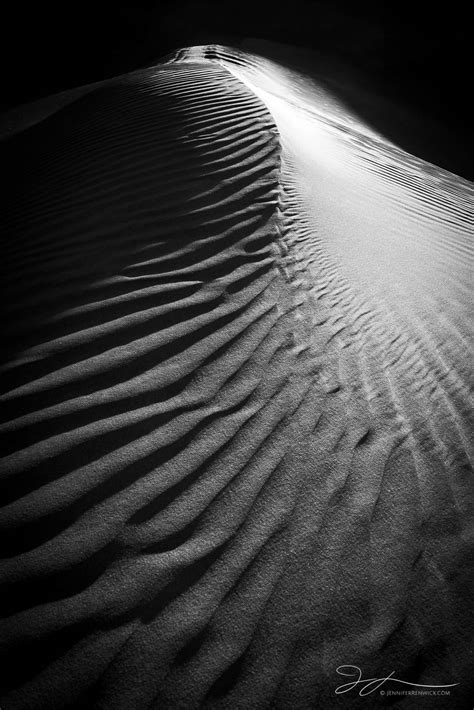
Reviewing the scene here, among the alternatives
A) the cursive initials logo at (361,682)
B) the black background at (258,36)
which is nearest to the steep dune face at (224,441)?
the cursive initials logo at (361,682)

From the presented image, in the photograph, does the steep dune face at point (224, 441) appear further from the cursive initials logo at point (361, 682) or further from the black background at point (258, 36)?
the black background at point (258, 36)

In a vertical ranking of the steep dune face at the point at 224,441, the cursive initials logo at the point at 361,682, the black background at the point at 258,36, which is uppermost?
the black background at the point at 258,36

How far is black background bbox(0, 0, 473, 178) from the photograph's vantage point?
31.7 feet

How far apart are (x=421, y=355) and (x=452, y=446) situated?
553 millimetres

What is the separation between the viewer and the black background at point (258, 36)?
9656 millimetres

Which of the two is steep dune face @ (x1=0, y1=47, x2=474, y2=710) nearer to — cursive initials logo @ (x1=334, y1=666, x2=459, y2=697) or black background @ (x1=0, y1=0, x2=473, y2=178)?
cursive initials logo @ (x1=334, y1=666, x2=459, y2=697)

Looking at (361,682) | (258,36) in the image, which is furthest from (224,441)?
(258,36)

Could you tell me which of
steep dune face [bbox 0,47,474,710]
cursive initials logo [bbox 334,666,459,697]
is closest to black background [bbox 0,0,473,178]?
steep dune face [bbox 0,47,474,710]

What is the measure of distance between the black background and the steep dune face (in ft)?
24.6

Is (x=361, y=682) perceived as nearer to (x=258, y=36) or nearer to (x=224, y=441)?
(x=224, y=441)

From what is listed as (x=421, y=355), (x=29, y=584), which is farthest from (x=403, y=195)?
(x=29, y=584)

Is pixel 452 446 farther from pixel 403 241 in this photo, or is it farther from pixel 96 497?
pixel 403 241

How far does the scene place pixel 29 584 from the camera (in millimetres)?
1314

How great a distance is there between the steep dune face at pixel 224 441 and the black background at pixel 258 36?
751cm
